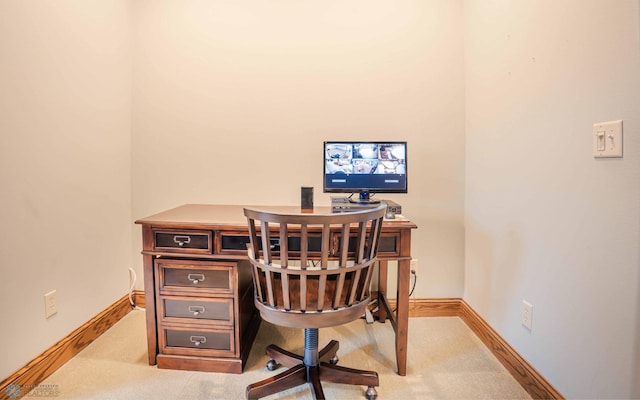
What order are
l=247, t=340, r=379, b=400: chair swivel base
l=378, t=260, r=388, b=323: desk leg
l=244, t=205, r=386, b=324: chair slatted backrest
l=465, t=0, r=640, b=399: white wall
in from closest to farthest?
l=465, t=0, r=640, b=399: white wall, l=244, t=205, r=386, b=324: chair slatted backrest, l=247, t=340, r=379, b=400: chair swivel base, l=378, t=260, r=388, b=323: desk leg

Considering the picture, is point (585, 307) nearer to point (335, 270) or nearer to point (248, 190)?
point (335, 270)

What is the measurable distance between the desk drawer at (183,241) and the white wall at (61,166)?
1.84ft

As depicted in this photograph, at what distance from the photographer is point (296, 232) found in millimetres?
1688

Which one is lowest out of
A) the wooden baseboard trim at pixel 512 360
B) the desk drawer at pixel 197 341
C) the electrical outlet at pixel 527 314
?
the wooden baseboard trim at pixel 512 360

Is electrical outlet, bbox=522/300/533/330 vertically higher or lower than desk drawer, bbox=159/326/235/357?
higher

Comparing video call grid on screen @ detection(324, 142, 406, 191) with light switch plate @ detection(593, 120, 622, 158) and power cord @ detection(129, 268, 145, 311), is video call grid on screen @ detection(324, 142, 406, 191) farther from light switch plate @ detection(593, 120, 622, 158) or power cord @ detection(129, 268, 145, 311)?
power cord @ detection(129, 268, 145, 311)

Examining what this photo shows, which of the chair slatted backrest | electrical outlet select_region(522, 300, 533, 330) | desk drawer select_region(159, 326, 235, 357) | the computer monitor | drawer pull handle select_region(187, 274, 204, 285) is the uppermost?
the computer monitor

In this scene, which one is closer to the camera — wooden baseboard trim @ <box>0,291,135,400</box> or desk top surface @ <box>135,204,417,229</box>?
wooden baseboard trim @ <box>0,291,135,400</box>

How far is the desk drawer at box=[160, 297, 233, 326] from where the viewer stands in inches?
69.4

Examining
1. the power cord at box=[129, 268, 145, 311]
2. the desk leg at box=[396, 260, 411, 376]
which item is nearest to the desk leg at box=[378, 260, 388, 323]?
the desk leg at box=[396, 260, 411, 376]

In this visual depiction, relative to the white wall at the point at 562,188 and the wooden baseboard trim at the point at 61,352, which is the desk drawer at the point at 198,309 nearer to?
the wooden baseboard trim at the point at 61,352

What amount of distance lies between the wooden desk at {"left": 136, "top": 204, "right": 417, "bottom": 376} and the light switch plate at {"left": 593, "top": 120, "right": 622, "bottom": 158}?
0.78m

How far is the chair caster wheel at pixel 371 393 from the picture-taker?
1.60 meters

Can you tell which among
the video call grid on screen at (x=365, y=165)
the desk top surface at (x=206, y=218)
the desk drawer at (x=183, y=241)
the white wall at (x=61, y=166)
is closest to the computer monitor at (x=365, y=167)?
the video call grid on screen at (x=365, y=165)
